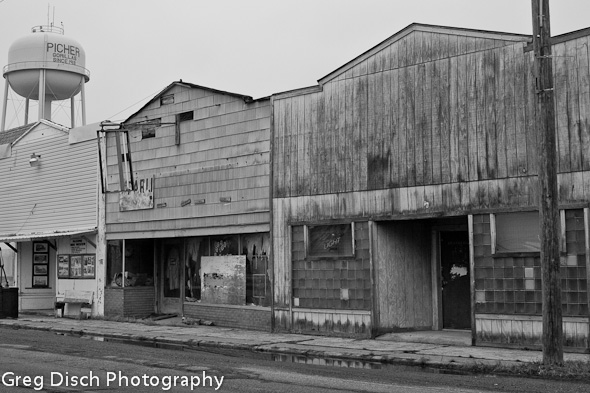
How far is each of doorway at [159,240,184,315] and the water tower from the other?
60.6ft

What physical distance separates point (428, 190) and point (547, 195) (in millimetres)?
4494

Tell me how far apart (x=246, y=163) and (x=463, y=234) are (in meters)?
6.29

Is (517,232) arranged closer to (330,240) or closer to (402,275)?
(402,275)

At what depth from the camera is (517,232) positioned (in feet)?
52.0

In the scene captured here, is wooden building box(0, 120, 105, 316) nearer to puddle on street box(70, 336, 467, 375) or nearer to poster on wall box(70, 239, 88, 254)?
poster on wall box(70, 239, 88, 254)

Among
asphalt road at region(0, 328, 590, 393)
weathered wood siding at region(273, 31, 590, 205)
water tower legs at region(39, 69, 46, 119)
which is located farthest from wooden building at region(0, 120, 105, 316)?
asphalt road at region(0, 328, 590, 393)

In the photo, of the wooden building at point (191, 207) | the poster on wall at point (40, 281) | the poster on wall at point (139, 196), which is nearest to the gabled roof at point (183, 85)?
the wooden building at point (191, 207)

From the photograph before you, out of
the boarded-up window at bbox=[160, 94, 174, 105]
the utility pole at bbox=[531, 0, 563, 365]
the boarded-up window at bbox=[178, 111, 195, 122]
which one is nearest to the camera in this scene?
the utility pole at bbox=[531, 0, 563, 365]

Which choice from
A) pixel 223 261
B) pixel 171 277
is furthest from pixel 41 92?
pixel 223 261

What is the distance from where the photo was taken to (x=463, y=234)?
1867 cm

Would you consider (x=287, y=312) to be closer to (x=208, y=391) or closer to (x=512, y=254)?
(x=512, y=254)

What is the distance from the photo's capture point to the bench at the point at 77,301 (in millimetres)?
26594

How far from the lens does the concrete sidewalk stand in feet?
47.8

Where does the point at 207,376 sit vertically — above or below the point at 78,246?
below
